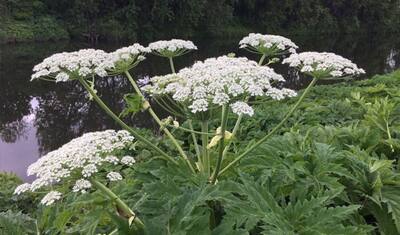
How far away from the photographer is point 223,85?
7.88 ft

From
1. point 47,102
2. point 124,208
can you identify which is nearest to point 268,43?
point 124,208

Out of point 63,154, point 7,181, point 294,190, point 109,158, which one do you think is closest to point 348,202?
point 294,190

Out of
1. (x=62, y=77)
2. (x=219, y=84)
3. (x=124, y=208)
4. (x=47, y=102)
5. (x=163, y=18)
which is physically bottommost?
(x=163, y=18)

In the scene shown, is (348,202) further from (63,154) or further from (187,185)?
(63,154)

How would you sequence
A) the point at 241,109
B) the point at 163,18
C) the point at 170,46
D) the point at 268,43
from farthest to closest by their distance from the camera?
the point at 163,18
the point at 170,46
the point at 268,43
the point at 241,109

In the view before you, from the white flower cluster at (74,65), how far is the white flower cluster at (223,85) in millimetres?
488

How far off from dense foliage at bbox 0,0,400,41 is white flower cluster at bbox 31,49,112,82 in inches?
1634

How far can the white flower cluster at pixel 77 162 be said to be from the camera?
6.99 ft

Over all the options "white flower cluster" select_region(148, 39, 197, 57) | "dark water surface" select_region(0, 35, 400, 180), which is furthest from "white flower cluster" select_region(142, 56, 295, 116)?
"dark water surface" select_region(0, 35, 400, 180)

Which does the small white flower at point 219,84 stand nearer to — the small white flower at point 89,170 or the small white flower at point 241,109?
the small white flower at point 241,109

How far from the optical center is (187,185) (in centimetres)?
255

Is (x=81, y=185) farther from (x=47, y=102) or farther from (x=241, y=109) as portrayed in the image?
(x=47, y=102)

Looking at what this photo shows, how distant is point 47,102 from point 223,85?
70.2 ft

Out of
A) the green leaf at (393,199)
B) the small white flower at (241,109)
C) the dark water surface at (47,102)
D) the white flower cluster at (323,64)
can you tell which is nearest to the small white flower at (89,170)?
the small white flower at (241,109)
